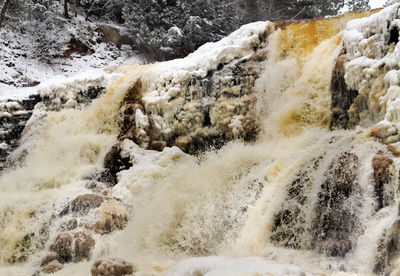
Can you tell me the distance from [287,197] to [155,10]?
1334cm

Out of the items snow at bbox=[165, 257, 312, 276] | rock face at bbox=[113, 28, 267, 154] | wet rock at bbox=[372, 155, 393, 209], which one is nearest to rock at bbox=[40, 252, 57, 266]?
snow at bbox=[165, 257, 312, 276]

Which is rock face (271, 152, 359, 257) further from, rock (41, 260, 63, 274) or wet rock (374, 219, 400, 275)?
rock (41, 260, 63, 274)

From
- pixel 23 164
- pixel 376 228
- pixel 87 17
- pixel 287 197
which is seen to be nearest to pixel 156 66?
pixel 23 164

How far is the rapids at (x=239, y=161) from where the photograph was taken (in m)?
4.57

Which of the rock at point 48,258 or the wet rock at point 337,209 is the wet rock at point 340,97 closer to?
the wet rock at point 337,209

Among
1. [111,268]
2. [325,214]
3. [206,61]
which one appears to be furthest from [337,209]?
[206,61]

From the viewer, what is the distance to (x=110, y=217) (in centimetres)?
620

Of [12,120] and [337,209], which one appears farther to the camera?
[12,120]

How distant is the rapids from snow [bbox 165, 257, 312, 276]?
21mm

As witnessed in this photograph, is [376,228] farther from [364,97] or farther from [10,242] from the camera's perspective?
[10,242]

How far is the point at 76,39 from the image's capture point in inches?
631

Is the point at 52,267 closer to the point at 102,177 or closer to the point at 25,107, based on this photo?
the point at 102,177

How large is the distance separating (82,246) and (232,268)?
2621mm

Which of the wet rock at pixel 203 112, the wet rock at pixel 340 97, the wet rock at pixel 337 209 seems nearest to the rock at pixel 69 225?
the wet rock at pixel 203 112
